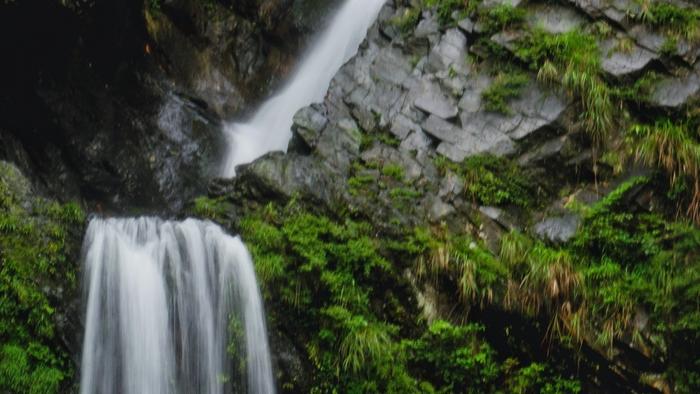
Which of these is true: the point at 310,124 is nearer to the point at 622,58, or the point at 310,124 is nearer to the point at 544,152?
the point at 544,152

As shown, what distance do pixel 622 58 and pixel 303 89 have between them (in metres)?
5.59

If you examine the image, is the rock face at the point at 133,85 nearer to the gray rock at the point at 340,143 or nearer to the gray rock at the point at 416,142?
the gray rock at the point at 340,143

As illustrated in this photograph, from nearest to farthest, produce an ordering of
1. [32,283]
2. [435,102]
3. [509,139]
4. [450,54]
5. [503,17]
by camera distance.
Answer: [32,283] → [509,139] → [435,102] → [503,17] → [450,54]

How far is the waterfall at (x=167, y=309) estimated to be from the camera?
6.46 meters

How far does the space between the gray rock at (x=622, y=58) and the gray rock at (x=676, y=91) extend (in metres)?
0.38

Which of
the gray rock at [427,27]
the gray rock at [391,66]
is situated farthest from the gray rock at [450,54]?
the gray rock at [391,66]

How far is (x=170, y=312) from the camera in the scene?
6.90m

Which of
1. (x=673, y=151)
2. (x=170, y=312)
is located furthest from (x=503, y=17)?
(x=170, y=312)

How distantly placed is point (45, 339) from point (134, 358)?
2.78ft

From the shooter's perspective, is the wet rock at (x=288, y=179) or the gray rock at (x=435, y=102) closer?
the wet rock at (x=288, y=179)

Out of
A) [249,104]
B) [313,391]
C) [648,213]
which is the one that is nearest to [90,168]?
[249,104]

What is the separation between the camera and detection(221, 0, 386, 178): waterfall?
11.1m

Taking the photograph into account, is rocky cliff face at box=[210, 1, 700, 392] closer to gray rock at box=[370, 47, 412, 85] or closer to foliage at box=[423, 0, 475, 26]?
gray rock at box=[370, 47, 412, 85]

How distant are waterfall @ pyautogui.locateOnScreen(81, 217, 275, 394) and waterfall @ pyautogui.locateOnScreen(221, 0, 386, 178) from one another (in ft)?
11.6
